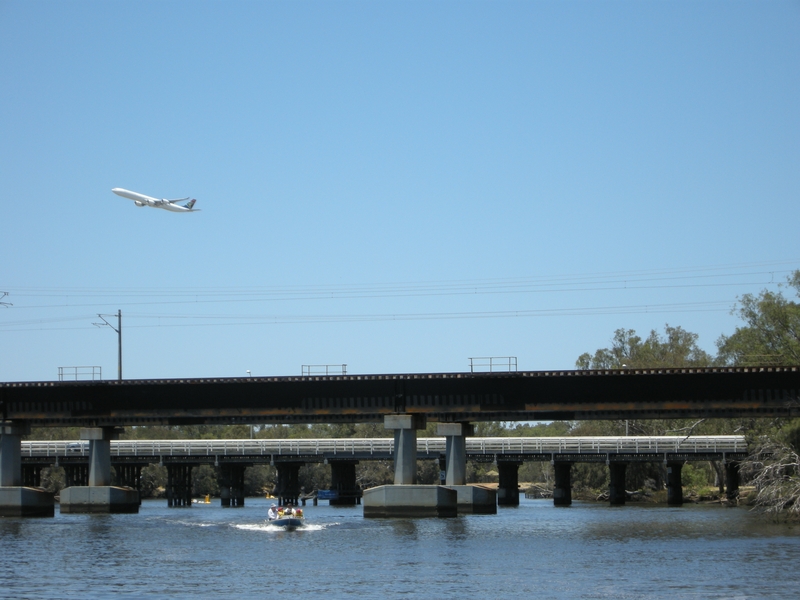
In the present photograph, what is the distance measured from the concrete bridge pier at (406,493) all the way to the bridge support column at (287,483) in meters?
36.2

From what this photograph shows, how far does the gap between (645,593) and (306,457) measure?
7040 centimetres

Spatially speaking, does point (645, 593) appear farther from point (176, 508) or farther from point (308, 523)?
point (176, 508)

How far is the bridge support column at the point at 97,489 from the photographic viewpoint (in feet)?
276

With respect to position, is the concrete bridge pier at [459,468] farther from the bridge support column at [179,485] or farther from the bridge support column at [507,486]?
the bridge support column at [179,485]

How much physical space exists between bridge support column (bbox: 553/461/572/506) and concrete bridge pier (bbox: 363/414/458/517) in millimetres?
36440

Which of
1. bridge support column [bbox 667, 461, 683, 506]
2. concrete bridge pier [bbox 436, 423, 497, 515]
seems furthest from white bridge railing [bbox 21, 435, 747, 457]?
concrete bridge pier [bbox 436, 423, 497, 515]

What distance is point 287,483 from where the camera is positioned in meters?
113

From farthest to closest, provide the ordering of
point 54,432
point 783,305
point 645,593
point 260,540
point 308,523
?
point 54,432 → point 783,305 → point 308,523 → point 260,540 → point 645,593

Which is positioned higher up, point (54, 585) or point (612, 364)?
point (612, 364)

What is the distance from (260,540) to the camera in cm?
6294

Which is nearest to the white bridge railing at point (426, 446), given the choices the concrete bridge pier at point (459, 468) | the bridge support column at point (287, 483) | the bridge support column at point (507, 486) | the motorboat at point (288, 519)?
the bridge support column at point (287, 483)

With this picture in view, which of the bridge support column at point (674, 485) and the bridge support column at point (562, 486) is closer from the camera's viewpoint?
the bridge support column at point (674, 485)

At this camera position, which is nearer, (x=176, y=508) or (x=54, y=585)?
(x=54, y=585)

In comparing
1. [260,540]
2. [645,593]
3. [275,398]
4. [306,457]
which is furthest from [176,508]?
[645,593]
